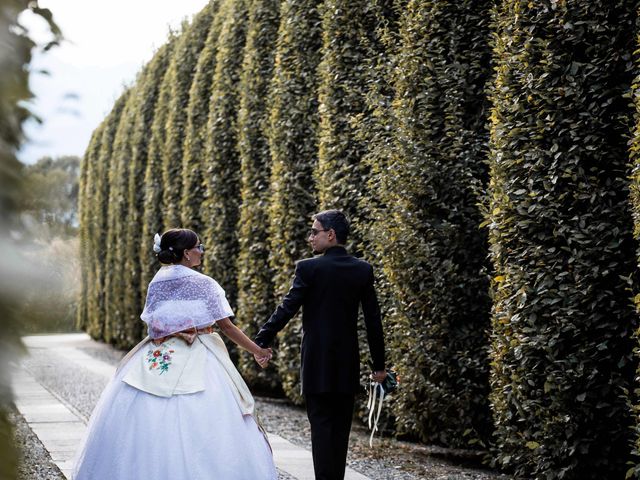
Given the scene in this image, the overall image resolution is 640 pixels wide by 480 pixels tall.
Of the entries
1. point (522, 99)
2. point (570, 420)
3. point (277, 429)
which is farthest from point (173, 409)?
point (277, 429)

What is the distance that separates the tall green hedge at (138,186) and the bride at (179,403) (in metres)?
13.8

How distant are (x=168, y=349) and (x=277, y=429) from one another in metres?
3.90

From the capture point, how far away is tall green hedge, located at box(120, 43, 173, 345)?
20.0m

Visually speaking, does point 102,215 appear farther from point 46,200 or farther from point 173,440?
point 46,200

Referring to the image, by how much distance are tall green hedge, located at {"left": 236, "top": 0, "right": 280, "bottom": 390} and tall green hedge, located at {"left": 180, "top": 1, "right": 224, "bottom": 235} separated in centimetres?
255

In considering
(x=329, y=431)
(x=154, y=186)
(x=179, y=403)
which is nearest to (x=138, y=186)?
(x=154, y=186)

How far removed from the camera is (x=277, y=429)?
958cm

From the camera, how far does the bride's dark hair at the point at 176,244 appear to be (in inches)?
243

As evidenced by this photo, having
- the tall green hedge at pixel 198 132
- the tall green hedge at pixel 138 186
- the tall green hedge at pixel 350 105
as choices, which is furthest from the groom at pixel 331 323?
the tall green hedge at pixel 138 186

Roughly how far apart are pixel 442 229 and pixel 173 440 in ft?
10.6

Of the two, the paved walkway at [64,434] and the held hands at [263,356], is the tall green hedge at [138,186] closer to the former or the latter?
the paved walkway at [64,434]

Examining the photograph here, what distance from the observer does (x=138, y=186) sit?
Answer: 20438mm

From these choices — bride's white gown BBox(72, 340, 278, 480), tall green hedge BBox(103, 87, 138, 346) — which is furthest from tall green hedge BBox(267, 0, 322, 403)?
tall green hedge BBox(103, 87, 138, 346)

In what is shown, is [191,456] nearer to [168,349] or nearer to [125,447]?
[125,447]
